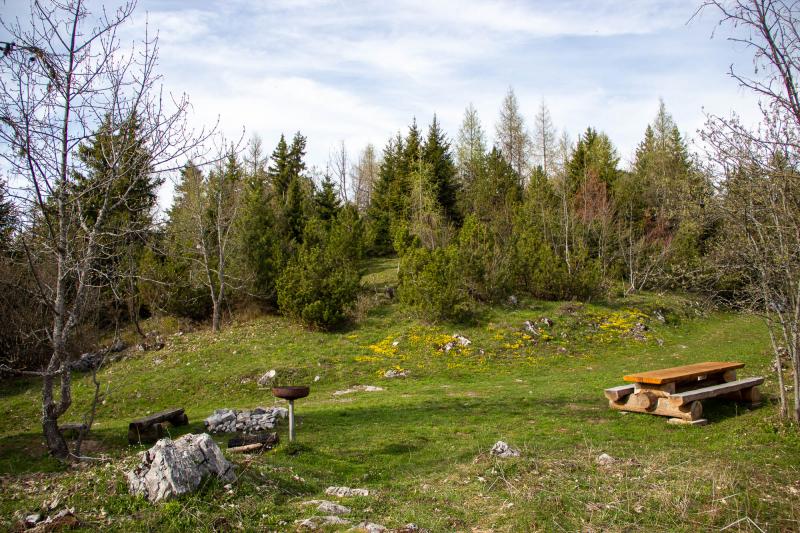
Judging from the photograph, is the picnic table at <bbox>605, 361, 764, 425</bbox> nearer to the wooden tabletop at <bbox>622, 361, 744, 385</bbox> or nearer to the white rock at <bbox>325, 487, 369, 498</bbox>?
the wooden tabletop at <bbox>622, 361, 744, 385</bbox>

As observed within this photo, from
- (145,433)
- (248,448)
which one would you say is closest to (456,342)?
(145,433)

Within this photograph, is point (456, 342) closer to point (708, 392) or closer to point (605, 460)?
point (708, 392)

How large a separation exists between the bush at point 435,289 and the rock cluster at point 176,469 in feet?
44.4

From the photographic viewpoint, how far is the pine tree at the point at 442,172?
3853 centimetres

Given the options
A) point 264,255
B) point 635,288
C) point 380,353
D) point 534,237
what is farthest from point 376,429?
point 635,288

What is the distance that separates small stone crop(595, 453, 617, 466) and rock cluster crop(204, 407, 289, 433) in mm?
5585

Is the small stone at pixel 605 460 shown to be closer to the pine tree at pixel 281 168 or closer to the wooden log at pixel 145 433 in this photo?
the wooden log at pixel 145 433

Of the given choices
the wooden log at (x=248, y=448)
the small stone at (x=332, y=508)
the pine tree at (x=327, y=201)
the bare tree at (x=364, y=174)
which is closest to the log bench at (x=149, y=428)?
the wooden log at (x=248, y=448)

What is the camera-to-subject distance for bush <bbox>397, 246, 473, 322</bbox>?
18781 mm

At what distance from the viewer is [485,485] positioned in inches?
226

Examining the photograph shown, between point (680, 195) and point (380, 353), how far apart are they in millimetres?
10332

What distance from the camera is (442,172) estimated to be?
127 feet

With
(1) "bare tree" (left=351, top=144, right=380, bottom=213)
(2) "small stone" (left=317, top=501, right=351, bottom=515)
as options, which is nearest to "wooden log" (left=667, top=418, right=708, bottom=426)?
(2) "small stone" (left=317, top=501, right=351, bottom=515)

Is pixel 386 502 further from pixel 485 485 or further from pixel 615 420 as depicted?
pixel 615 420
